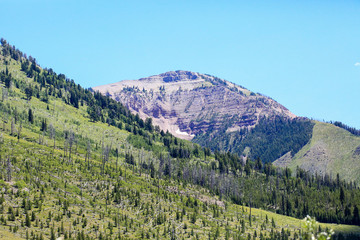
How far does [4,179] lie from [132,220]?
53.4 m

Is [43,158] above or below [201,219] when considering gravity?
above

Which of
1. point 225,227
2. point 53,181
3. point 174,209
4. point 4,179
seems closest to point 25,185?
point 4,179

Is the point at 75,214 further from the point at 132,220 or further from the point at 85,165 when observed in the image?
Result: the point at 85,165

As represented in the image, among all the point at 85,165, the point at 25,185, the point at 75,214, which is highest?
the point at 85,165

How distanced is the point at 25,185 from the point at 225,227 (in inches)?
3699

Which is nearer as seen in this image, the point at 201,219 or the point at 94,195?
the point at 94,195

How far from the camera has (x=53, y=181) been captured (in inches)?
6029

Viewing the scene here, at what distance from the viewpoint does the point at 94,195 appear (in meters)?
164

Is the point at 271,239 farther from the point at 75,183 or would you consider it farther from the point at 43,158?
the point at 43,158

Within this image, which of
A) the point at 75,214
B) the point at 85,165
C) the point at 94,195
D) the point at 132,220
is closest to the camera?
the point at 75,214

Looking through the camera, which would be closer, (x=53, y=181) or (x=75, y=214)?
(x=75, y=214)

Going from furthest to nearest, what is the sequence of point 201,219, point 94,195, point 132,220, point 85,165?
point 85,165
point 201,219
point 94,195
point 132,220

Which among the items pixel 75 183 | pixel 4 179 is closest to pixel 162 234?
pixel 75 183

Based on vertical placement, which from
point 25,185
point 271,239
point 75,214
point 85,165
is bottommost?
point 271,239
